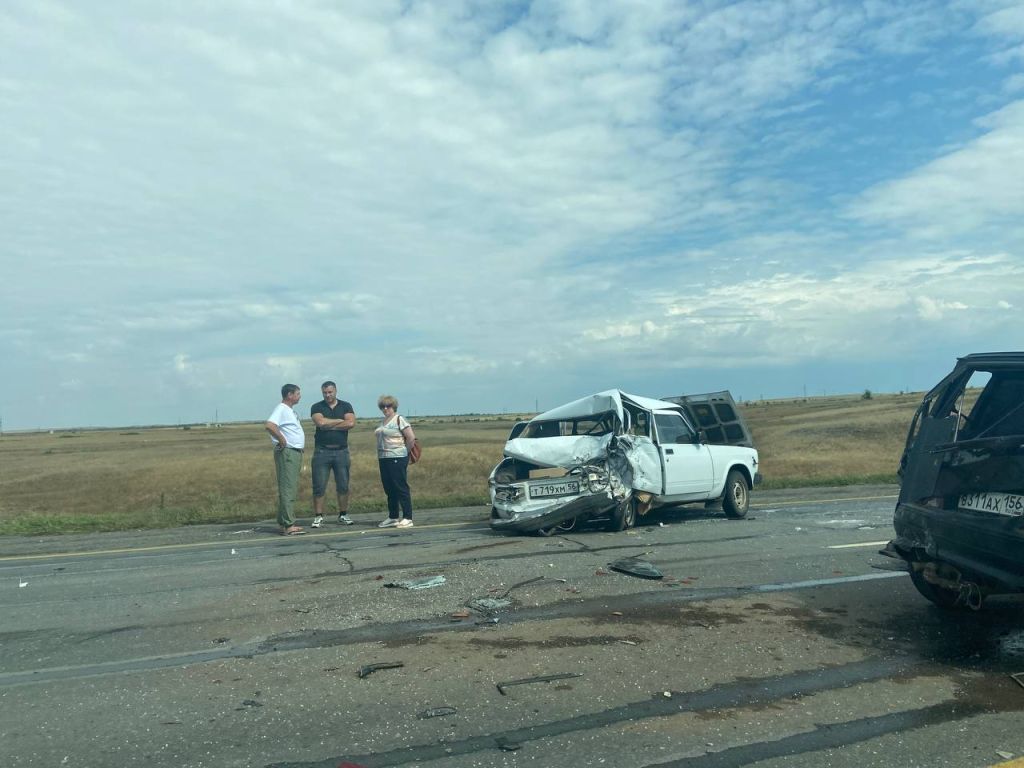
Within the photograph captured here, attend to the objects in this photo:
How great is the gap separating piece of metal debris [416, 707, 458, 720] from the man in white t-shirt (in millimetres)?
7830

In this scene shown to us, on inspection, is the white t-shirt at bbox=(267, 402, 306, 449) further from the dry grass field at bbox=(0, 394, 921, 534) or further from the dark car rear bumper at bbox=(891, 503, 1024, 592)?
the dark car rear bumper at bbox=(891, 503, 1024, 592)

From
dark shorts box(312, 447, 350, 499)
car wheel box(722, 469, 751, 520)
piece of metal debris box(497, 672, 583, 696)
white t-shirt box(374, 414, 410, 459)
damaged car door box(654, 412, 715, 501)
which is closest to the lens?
piece of metal debris box(497, 672, 583, 696)

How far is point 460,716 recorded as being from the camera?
4.60m

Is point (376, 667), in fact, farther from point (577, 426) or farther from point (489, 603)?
point (577, 426)

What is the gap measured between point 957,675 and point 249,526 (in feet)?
36.1

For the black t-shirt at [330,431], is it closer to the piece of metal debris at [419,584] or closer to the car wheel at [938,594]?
the piece of metal debris at [419,584]

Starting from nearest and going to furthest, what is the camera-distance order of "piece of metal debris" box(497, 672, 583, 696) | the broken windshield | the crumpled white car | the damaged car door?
"piece of metal debris" box(497, 672, 583, 696), the crumpled white car, the broken windshield, the damaged car door

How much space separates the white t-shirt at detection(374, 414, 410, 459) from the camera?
41.0ft

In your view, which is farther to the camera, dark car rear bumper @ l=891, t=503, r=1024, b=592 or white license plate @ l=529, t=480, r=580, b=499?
white license plate @ l=529, t=480, r=580, b=499

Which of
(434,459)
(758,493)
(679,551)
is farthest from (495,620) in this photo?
(434,459)

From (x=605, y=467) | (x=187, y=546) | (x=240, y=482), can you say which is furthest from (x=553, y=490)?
(x=240, y=482)

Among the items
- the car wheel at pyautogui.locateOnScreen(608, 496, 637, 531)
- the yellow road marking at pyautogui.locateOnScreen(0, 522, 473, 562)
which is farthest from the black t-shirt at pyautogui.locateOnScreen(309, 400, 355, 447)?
the car wheel at pyautogui.locateOnScreen(608, 496, 637, 531)

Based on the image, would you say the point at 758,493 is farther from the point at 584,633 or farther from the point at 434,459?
the point at 434,459

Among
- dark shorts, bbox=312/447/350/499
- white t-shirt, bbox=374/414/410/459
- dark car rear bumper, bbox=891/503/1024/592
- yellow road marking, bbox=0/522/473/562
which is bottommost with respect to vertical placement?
yellow road marking, bbox=0/522/473/562
